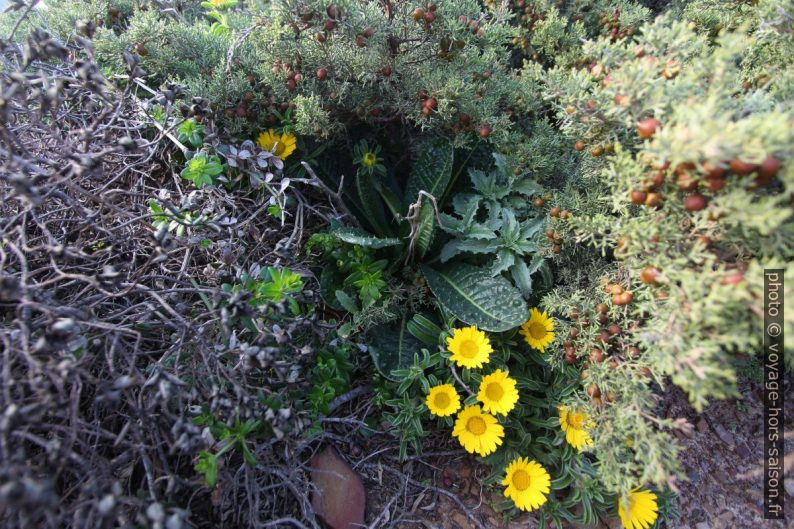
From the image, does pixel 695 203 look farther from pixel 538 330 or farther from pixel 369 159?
pixel 369 159

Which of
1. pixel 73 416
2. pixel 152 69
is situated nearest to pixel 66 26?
pixel 152 69

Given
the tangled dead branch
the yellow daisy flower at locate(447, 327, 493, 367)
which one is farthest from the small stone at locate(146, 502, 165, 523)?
the yellow daisy flower at locate(447, 327, 493, 367)

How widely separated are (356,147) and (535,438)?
1358 millimetres

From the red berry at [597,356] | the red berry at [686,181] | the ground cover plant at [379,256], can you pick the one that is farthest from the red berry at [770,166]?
the red berry at [597,356]

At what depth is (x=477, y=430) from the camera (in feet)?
5.54

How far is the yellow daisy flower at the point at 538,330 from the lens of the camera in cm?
176

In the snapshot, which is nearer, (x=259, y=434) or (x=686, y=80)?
(x=686, y=80)

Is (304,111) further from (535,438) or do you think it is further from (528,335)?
(535,438)

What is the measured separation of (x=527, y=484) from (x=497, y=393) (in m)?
0.32

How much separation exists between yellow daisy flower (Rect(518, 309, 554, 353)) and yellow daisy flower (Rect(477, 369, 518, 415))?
177 mm

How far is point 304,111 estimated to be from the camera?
1749 millimetres

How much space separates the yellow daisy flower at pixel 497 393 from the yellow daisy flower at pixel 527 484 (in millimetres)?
200

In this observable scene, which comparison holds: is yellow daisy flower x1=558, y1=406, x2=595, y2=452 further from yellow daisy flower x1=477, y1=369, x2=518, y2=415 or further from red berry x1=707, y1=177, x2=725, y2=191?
red berry x1=707, y1=177, x2=725, y2=191

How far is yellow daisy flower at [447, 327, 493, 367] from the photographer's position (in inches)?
66.5
